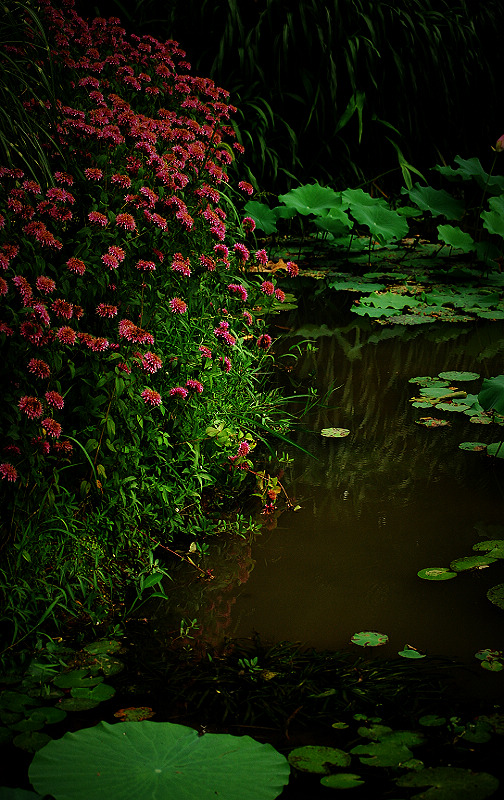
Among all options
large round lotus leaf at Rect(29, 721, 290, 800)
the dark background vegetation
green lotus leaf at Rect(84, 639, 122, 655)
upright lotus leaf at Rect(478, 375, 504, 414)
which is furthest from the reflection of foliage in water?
the dark background vegetation

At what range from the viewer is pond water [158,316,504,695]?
5.74 feet

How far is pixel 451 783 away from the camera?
128 cm

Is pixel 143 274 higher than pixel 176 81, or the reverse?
pixel 176 81

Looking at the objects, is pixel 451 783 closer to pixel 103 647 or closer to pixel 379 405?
pixel 103 647

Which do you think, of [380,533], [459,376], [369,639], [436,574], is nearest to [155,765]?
[369,639]

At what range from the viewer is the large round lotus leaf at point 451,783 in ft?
4.11

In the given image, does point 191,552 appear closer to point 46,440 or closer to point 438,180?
point 46,440

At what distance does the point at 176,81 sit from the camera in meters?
3.07

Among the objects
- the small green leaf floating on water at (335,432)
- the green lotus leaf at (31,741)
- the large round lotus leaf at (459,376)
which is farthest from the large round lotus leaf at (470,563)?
the large round lotus leaf at (459,376)

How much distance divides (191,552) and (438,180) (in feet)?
15.7

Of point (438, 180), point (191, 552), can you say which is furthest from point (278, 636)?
point (438, 180)

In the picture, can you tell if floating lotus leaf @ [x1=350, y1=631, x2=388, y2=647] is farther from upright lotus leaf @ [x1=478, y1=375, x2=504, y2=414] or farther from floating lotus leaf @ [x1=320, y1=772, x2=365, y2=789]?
upright lotus leaf @ [x1=478, y1=375, x2=504, y2=414]

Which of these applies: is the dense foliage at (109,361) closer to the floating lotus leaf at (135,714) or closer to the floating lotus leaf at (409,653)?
the floating lotus leaf at (135,714)

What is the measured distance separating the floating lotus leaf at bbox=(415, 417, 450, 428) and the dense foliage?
1.78 feet
